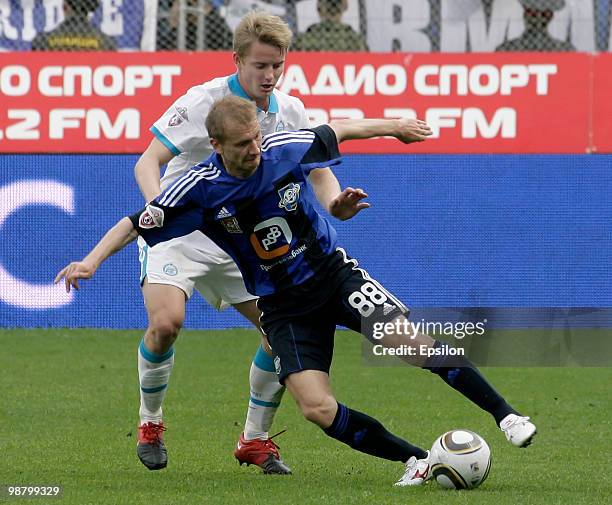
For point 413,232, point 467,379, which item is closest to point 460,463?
point 467,379

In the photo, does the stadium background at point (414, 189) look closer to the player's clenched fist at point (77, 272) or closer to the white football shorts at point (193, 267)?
the white football shorts at point (193, 267)

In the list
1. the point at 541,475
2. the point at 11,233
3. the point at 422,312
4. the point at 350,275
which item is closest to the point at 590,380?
the point at 422,312

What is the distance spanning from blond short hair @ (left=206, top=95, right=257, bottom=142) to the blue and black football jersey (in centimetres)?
25

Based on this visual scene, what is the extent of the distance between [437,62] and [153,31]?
256cm

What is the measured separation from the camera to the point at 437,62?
12.0 metres

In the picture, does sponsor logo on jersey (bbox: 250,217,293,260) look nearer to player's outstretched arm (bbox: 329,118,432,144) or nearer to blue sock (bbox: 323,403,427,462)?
player's outstretched arm (bbox: 329,118,432,144)

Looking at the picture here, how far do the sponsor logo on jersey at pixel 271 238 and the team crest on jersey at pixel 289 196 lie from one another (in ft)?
0.20

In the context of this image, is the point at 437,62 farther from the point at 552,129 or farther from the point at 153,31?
the point at 153,31

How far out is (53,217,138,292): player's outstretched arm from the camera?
209 inches

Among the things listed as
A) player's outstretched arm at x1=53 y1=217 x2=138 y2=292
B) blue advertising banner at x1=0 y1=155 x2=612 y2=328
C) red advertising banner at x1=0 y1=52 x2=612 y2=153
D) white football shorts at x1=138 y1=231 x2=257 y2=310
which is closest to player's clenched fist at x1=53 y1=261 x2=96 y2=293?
player's outstretched arm at x1=53 y1=217 x2=138 y2=292

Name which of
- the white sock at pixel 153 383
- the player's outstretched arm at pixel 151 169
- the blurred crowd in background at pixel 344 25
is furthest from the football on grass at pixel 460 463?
the blurred crowd in background at pixel 344 25

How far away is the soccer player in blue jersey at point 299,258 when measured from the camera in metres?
5.62

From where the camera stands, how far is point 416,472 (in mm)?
5781
